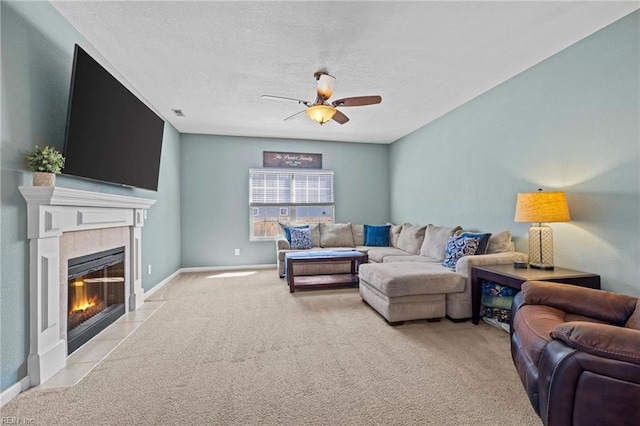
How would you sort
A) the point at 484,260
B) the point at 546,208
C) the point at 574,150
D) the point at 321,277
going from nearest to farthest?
the point at 546,208 → the point at 574,150 → the point at 484,260 → the point at 321,277

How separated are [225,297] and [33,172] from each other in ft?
8.11

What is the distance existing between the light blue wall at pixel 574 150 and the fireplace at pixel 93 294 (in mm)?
4438

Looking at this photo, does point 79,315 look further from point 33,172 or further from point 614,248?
point 614,248

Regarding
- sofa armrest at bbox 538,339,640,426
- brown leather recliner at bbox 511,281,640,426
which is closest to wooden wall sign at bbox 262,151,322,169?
brown leather recliner at bbox 511,281,640,426

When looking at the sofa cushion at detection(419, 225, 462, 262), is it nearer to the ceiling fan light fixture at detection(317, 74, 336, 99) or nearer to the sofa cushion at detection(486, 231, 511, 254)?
the sofa cushion at detection(486, 231, 511, 254)

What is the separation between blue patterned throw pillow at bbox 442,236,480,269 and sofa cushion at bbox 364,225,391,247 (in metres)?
2.08

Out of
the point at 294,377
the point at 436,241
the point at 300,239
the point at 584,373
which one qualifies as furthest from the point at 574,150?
the point at 300,239

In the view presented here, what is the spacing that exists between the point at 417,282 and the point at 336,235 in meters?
2.87

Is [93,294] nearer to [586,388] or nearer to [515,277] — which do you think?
[586,388]

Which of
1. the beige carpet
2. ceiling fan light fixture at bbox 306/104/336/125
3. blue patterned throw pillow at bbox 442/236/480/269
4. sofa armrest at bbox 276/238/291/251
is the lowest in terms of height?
the beige carpet

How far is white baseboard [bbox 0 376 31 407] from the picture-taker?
1.71 meters

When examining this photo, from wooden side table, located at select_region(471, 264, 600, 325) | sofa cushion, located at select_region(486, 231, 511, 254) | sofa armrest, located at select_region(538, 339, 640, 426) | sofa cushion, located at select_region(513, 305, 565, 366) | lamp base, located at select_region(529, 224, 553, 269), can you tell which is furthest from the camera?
sofa cushion, located at select_region(486, 231, 511, 254)

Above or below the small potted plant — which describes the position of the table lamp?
below

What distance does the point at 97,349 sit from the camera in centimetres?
243
